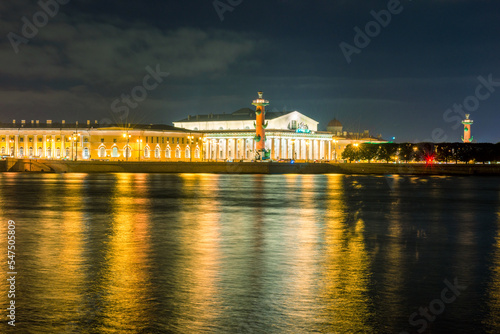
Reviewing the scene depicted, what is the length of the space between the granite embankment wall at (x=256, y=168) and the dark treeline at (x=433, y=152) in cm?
1731

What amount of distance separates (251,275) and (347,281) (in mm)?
1586

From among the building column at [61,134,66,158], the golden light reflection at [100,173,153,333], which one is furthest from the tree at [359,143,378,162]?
the golden light reflection at [100,173,153,333]

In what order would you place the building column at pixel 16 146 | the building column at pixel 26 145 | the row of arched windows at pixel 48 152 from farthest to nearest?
1. the building column at pixel 26 145
2. the building column at pixel 16 146
3. the row of arched windows at pixel 48 152

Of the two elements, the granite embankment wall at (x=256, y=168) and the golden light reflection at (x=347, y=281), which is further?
the granite embankment wall at (x=256, y=168)

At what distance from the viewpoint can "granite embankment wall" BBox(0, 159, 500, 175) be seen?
82125mm

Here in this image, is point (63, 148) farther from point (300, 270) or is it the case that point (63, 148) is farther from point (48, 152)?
point (300, 270)

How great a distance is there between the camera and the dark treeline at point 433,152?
103 metres

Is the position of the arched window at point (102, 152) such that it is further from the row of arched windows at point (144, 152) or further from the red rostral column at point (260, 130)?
the red rostral column at point (260, 130)

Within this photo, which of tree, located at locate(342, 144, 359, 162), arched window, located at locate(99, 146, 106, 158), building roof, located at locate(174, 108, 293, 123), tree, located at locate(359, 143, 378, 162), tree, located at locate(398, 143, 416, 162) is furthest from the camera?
building roof, located at locate(174, 108, 293, 123)

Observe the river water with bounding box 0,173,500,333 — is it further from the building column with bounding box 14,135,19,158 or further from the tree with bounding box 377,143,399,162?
the building column with bounding box 14,135,19,158

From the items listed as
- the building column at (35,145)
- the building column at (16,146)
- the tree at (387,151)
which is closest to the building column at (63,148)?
the building column at (35,145)

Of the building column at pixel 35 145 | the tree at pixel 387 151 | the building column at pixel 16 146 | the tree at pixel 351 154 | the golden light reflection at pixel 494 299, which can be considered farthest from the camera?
the building column at pixel 16 146

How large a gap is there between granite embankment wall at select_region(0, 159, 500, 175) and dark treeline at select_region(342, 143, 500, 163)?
56.8 feet

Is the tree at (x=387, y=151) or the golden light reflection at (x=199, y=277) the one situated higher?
the tree at (x=387, y=151)
